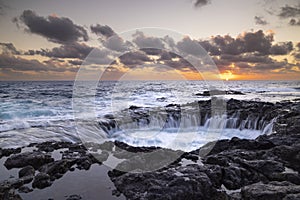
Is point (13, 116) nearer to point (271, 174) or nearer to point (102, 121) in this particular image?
point (102, 121)

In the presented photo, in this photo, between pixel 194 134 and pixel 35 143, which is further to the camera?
pixel 194 134

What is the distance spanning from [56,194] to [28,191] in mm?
694

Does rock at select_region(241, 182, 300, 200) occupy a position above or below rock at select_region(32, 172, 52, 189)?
above

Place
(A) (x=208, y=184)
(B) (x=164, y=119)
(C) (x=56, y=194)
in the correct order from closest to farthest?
(A) (x=208, y=184), (C) (x=56, y=194), (B) (x=164, y=119)

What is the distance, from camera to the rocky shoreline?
4.79 metres

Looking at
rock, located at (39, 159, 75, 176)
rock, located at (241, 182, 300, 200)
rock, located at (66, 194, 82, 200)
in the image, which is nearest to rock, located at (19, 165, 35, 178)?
rock, located at (39, 159, 75, 176)

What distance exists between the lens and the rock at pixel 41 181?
5.65 metres

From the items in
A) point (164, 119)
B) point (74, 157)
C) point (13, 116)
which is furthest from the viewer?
point (13, 116)

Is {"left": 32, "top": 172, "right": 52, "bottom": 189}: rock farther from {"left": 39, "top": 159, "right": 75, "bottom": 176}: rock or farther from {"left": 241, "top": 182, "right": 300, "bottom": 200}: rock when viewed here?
{"left": 241, "top": 182, "right": 300, "bottom": 200}: rock

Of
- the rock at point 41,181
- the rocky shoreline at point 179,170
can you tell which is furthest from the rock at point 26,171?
the rock at point 41,181

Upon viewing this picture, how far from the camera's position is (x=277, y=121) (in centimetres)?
1188

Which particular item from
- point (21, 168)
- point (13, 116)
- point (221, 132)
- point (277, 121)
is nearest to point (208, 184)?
point (21, 168)

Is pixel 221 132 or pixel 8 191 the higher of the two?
pixel 8 191

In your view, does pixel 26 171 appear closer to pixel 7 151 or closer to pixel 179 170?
pixel 7 151
